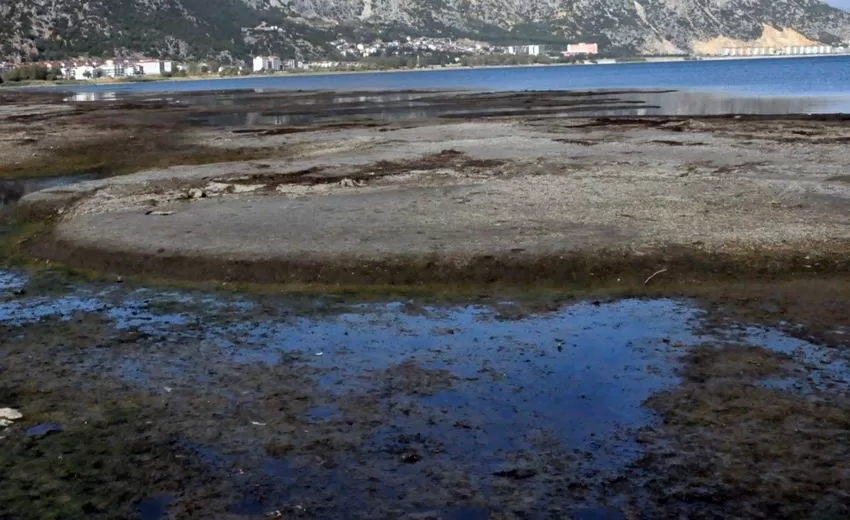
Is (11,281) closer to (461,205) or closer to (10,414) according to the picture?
(10,414)

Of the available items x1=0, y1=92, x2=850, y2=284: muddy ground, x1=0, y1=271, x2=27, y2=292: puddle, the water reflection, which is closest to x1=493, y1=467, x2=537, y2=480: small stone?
x1=0, y1=92, x2=850, y2=284: muddy ground

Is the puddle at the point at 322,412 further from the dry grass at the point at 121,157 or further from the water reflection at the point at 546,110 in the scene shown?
the water reflection at the point at 546,110

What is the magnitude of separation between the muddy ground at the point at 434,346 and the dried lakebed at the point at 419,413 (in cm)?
A: 3

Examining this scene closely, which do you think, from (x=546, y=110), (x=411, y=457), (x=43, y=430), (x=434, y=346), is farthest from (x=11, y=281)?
(x=546, y=110)

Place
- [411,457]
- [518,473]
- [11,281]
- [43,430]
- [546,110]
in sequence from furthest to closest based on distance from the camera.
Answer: [546,110], [11,281], [43,430], [411,457], [518,473]

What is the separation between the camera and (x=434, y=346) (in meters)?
10.9

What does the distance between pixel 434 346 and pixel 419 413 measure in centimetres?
223

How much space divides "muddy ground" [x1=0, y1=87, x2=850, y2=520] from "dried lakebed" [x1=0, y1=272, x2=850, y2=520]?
0.11 feet

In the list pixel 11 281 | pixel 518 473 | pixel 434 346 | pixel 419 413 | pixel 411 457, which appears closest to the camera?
pixel 518 473

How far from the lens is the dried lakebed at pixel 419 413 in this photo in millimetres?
6922

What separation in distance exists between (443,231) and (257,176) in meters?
10.3

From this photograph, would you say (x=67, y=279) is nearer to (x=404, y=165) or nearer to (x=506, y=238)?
(x=506, y=238)

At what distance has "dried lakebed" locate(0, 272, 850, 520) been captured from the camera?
22.7 feet

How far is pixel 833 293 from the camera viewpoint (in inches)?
496
